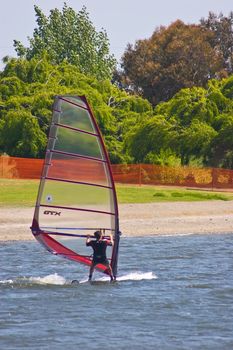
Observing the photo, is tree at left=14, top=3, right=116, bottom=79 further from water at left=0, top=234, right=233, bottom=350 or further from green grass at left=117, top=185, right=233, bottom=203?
water at left=0, top=234, right=233, bottom=350

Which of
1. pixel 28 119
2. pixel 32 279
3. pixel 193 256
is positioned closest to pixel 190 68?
pixel 28 119

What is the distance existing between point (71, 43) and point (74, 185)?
49.9 metres

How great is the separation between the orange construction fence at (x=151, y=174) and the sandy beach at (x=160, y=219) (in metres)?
5.39

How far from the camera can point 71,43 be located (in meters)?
66.8

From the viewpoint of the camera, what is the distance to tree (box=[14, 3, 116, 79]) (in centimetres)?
6475

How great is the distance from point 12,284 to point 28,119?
26.2 m

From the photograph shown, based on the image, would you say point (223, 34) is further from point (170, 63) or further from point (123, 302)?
point (123, 302)

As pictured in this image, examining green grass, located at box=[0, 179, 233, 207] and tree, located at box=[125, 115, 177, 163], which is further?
tree, located at box=[125, 115, 177, 163]

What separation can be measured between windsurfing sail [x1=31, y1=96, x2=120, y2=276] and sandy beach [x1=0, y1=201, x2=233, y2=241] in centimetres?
772

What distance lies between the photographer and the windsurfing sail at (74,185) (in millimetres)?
17297

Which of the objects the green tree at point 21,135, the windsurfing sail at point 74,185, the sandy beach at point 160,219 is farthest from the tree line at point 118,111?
the windsurfing sail at point 74,185

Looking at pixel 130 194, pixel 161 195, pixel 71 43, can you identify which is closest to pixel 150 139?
pixel 161 195

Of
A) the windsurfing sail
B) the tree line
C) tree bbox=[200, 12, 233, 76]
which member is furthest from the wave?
tree bbox=[200, 12, 233, 76]

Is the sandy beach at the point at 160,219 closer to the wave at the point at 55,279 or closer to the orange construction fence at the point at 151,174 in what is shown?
the orange construction fence at the point at 151,174
